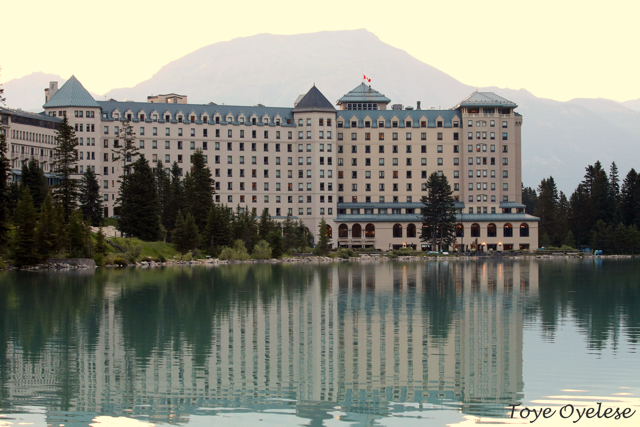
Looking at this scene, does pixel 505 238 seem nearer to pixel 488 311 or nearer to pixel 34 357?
pixel 488 311

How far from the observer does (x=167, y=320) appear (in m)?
36.3

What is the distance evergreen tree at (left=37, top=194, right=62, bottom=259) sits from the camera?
8350 cm

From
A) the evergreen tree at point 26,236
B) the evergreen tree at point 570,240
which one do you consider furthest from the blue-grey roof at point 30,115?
the evergreen tree at point 570,240

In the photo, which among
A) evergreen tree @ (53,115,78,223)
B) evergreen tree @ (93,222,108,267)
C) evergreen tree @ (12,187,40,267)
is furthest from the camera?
evergreen tree @ (53,115,78,223)

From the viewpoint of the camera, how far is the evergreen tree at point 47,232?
8350 centimetres

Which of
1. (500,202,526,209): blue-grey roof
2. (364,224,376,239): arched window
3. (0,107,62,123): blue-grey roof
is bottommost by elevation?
(364,224,376,239): arched window

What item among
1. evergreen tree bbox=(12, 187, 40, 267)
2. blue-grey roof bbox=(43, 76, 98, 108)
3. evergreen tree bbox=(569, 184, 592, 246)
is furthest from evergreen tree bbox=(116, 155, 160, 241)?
evergreen tree bbox=(569, 184, 592, 246)

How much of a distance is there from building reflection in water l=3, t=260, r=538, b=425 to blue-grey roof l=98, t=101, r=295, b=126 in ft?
443

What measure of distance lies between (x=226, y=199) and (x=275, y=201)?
1160cm

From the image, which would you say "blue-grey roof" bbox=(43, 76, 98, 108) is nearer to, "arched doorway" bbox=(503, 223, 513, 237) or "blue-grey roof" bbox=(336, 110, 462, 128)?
"blue-grey roof" bbox=(336, 110, 462, 128)

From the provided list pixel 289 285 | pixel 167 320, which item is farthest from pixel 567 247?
pixel 167 320

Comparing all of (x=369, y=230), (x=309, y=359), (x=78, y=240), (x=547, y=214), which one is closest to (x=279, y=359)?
(x=309, y=359)

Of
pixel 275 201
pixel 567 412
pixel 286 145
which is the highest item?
pixel 286 145

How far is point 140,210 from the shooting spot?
11000 cm
